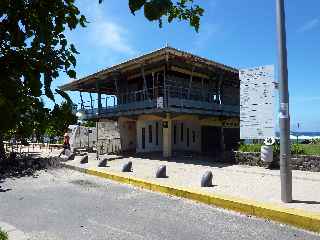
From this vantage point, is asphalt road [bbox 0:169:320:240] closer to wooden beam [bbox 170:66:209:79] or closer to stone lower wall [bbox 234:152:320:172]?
stone lower wall [bbox 234:152:320:172]

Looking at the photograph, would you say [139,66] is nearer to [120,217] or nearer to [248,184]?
[248,184]

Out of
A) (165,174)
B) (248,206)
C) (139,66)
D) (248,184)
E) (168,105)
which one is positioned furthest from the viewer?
(139,66)

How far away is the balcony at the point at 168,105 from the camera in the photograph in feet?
68.3

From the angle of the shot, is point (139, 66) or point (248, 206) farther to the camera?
point (139, 66)

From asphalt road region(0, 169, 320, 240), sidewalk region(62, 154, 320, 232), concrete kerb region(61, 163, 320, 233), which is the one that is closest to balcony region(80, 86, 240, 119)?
sidewalk region(62, 154, 320, 232)

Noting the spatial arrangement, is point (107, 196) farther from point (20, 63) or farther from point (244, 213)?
point (20, 63)

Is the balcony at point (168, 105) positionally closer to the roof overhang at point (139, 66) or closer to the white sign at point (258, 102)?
the roof overhang at point (139, 66)

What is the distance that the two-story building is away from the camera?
22.1m

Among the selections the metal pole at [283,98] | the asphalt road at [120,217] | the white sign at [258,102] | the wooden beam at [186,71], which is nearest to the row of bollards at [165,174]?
the asphalt road at [120,217]

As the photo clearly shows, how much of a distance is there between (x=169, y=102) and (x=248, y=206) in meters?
12.4

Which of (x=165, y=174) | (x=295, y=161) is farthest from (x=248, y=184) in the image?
(x=295, y=161)

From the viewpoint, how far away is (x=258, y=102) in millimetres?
15367

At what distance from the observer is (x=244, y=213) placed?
872 centimetres

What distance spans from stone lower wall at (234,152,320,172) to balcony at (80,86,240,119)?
5.22 meters
